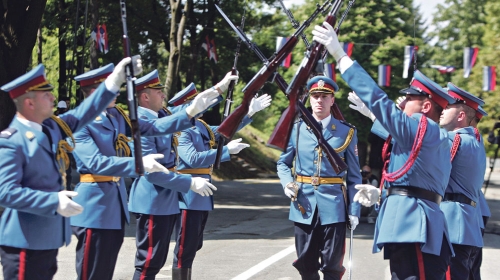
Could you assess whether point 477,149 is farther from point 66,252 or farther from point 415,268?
point 66,252

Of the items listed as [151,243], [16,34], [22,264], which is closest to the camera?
[22,264]

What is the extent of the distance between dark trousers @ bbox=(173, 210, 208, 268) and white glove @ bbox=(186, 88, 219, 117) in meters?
2.33

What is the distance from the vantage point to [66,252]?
35.0 feet

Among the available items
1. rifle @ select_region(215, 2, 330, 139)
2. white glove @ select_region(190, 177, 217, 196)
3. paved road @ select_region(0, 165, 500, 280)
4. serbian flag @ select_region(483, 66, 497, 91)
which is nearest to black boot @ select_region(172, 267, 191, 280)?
paved road @ select_region(0, 165, 500, 280)

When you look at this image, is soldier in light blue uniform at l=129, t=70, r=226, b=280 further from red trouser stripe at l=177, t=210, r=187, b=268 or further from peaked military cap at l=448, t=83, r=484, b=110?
peaked military cap at l=448, t=83, r=484, b=110

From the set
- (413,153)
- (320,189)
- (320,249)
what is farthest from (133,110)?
(320,249)

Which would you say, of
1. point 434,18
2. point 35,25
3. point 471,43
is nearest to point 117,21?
point 35,25

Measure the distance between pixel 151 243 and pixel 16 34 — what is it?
359 inches

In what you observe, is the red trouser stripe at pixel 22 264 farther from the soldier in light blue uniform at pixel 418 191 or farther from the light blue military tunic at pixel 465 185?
the light blue military tunic at pixel 465 185

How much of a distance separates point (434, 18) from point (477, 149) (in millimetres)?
60792

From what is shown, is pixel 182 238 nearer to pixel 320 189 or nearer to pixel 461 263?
pixel 320 189

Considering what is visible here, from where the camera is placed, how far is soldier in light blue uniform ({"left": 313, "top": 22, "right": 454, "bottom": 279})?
18.3 ft

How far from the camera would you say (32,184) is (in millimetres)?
4984

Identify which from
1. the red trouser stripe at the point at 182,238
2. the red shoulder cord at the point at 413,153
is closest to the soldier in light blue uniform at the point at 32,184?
the red shoulder cord at the point at 413,153
